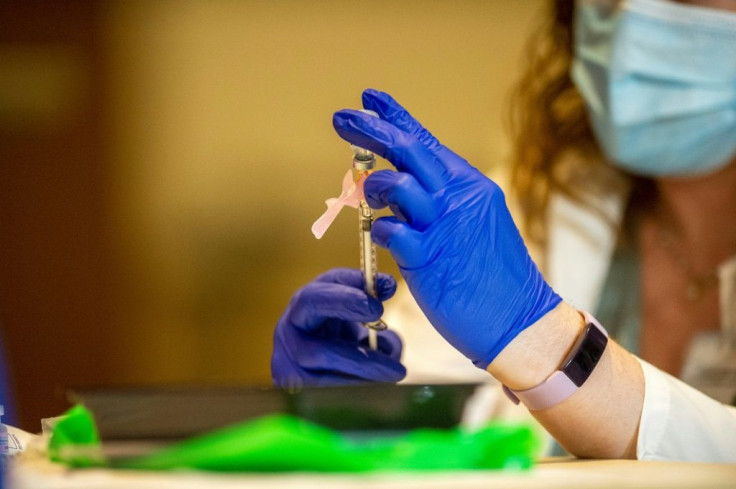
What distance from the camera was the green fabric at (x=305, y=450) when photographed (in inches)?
15.0

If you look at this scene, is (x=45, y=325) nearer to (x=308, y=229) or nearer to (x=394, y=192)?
(x=308, y=229)

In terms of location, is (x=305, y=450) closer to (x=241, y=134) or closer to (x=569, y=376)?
(x=569, y=376)

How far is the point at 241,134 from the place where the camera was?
2.41m

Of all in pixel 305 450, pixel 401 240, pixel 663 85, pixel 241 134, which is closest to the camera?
pixel 305 450

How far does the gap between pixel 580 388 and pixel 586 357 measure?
0.03 m

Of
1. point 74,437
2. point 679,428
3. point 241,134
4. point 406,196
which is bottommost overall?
point 679,428

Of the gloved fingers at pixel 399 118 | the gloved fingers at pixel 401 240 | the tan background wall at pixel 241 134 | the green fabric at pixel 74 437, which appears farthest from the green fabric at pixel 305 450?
the tan background wall at pixel 241 134

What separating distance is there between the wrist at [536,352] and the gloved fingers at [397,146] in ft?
0.46

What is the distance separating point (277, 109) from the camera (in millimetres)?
2385

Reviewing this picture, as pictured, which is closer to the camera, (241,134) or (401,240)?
(401,240)

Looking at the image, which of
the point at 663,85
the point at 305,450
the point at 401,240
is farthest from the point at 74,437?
the point at 663,85

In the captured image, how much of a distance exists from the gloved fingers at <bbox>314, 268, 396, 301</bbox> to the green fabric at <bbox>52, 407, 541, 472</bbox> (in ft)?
0.86

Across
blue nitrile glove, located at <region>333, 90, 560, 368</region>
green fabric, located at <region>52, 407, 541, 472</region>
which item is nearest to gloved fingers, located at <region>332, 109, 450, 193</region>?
blue nitrile glove, located at <region>333, 90, 560, 368</region>

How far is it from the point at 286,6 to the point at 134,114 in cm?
53
